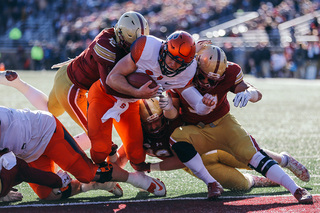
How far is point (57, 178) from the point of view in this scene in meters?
3.65

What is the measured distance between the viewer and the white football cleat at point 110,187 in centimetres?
400

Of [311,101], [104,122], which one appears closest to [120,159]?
[104,122]

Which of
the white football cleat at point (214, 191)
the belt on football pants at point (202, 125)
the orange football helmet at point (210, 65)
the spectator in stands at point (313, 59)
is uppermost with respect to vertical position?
the orange football helmet at point (210, 65)

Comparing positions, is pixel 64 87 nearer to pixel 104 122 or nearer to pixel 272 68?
pixel 104 122

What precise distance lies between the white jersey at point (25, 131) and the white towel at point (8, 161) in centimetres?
14

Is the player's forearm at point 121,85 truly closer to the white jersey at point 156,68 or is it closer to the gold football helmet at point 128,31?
the white jersey at point 156,68

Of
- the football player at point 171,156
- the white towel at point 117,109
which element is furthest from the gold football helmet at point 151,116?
the white towel at point 117,109

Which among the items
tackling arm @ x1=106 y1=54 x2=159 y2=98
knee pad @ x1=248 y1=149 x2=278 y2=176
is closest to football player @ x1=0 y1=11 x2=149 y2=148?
tackling arm @ x1=106 y1=54 x2=159 y2=98

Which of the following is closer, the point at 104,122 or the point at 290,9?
the point at 104,122

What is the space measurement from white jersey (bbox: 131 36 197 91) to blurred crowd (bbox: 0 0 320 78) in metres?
15.8

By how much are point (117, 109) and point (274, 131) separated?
3878mm

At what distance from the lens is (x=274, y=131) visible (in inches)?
293

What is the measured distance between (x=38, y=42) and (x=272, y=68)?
1076 centimetres

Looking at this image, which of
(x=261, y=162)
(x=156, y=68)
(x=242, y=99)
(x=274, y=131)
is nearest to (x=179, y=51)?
(x=156, y=68)
